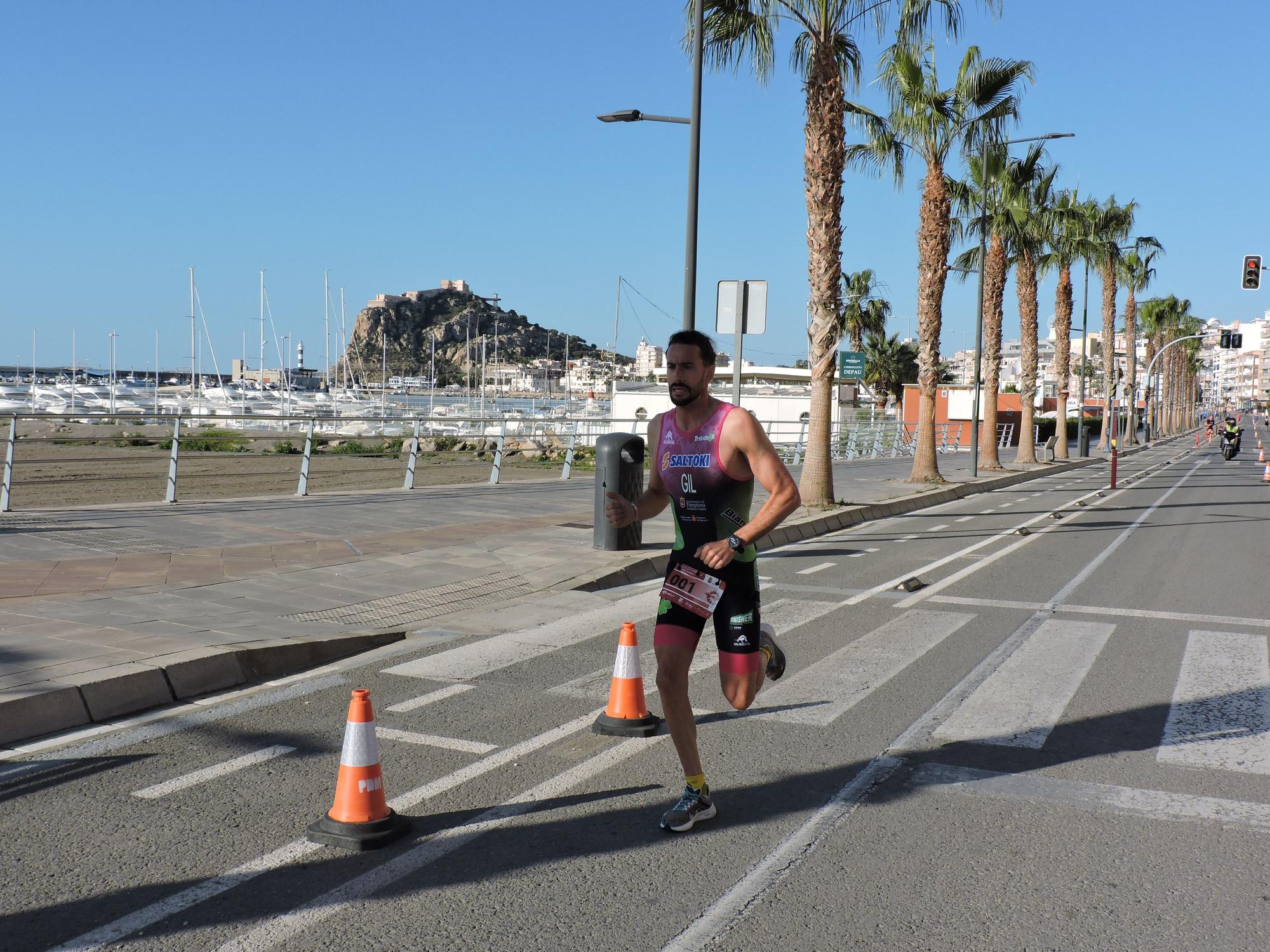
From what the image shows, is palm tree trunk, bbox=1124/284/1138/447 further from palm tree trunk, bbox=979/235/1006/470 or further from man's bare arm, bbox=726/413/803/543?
man's bare arm, bbox=726/413/803/543

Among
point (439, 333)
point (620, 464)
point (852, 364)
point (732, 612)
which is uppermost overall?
point (439, 333)

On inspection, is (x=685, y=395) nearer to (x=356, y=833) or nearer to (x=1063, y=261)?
(x=356, y=833)

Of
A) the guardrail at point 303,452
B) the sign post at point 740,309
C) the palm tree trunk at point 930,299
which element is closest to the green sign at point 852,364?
the guardrail at point 303,452

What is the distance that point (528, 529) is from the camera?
43.9 ft

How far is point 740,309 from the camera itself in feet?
46.2

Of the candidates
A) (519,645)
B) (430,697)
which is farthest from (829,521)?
(430,697)

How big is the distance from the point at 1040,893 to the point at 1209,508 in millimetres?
19276

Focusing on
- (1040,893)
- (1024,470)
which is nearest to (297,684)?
(1040,893)

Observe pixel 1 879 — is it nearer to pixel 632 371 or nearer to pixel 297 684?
pixel 297 684

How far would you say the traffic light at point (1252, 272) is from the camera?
31.1m

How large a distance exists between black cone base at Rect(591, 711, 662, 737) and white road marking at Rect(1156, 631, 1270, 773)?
7.78 ft

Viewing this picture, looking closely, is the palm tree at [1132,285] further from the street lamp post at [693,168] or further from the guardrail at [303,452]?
the street lamp post at [693,168]

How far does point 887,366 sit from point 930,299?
44.3 m

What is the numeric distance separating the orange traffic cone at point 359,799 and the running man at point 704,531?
1.05 metres
